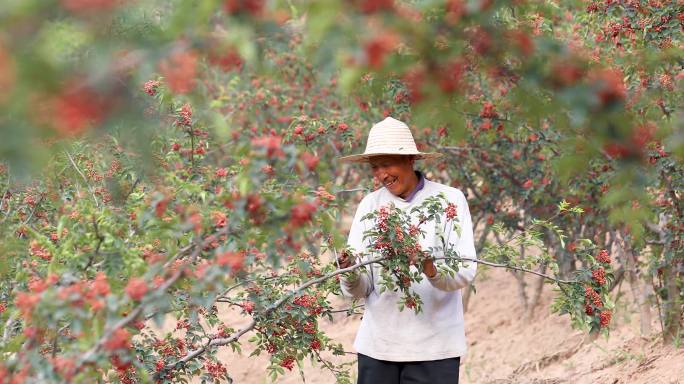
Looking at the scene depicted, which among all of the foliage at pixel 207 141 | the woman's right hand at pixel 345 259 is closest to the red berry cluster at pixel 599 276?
the foliage at pixel 207 141

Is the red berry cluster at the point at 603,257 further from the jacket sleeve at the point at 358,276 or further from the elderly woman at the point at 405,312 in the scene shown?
the jacket sleeve at the point at 358,276

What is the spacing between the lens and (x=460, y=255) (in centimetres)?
416

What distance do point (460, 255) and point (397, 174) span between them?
48 centimetres

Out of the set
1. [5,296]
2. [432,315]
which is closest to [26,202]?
[5,296]

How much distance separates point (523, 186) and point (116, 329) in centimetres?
511

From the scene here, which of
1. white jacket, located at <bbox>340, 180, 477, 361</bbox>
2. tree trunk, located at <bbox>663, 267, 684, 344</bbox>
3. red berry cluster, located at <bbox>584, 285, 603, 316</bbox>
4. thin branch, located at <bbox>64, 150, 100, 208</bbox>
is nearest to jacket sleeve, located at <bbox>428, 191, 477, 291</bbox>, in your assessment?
white jacket, located at <bbox>340, 180, 477, 361</bbox>

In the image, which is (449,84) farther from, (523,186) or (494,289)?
(494,289)

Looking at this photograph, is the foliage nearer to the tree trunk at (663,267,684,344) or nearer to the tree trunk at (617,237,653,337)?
the tree trunk at (663,267,684,344)

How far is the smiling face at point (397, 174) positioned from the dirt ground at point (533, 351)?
1.87 m

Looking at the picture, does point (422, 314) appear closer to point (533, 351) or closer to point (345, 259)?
point (345, 259)

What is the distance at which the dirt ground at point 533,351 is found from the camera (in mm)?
6513

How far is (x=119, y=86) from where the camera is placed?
212 cm

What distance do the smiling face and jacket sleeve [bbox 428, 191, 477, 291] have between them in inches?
9.1

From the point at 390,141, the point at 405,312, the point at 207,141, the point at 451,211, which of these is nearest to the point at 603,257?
the point at 451,211
